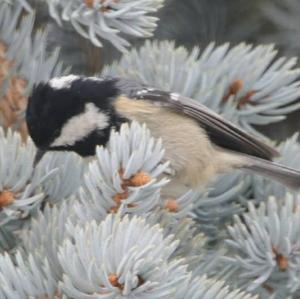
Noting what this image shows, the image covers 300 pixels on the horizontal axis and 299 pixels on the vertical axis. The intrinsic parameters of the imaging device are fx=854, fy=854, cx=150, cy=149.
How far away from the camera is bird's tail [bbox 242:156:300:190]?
Result: 103cm

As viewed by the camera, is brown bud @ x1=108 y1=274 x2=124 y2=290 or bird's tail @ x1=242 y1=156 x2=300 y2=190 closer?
brown bud @ x1=108 y1=274 x2=124 y2=290

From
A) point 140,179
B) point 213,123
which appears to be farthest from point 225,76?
point 140,179

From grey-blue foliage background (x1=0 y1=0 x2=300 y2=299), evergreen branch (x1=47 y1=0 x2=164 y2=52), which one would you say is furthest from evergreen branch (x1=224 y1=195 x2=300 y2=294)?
evergreen branch (x1=47 y1=0 x2=164 y2=52)

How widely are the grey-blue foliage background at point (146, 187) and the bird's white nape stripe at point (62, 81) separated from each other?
0.02 m

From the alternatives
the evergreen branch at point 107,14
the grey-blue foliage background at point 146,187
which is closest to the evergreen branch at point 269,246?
the grey-blue foliage background at point 146,187

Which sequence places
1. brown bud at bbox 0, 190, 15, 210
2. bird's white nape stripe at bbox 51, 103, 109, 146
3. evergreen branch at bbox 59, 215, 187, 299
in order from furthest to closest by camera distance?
bird's white nape stripe at bbox 51, 103, 109, 146
brown bud at bbox 0, 190, 15, 210
evergreen branch at bbox 59, 215, 187, 299

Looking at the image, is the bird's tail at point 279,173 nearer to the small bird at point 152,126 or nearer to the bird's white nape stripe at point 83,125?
the small bird at point 152,126

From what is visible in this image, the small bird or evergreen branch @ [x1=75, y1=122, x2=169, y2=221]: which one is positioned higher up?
evergreen branch @ [x1=75, y1=122, x2=169, y2=221]

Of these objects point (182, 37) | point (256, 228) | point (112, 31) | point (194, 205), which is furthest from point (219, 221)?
point (182, 37)

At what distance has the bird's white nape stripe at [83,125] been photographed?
1139 mm

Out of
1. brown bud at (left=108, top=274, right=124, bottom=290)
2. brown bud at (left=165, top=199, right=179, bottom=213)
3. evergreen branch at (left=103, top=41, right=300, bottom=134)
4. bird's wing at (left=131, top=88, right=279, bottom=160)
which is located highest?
evergreen branch at (left=103, top=41, right=300, bottom=134)

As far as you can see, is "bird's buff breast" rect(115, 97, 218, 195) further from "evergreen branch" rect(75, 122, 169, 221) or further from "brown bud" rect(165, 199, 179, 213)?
"evergreen branch" rect(75, 122, 169, 221)

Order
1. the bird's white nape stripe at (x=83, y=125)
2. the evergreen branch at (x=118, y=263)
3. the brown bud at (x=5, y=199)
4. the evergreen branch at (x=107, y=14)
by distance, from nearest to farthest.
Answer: the evergreen branch at (x=118, y=263), the brown bud at (x=5, y=199), the evergreen branch at (x=107, y=14), the bird's white nape stripe at (x=83, y=125)

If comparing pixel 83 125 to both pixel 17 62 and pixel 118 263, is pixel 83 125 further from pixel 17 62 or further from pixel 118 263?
pixel 118 263
